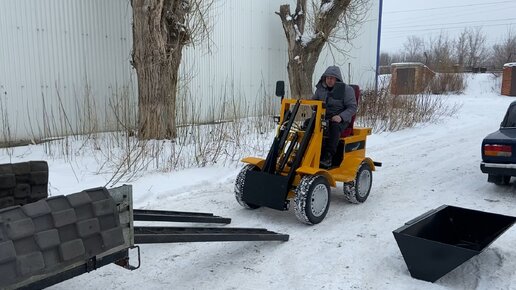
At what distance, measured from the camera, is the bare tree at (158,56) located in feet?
28.5

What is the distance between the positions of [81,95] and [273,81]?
306 inches

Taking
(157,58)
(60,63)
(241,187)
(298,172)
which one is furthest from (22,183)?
(60,63)

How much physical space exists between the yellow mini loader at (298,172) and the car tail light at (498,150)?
6.51 feet

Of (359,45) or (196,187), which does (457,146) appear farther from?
(359,45)

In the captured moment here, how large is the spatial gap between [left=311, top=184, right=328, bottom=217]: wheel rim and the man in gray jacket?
1.74 feet

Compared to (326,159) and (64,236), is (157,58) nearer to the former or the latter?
(326,159)

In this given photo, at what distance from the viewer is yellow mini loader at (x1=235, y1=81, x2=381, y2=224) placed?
4844mm

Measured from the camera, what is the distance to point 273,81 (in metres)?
15.9

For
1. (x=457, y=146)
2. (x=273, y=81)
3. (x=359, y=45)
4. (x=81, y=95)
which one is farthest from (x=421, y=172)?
(x=359, y=45)

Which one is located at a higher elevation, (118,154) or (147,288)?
(118,154)

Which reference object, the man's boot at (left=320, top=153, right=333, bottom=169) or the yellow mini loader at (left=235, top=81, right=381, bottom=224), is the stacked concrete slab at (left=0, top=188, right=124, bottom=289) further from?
the man's boot at (left=320, top=153, right=333, bottom=169)

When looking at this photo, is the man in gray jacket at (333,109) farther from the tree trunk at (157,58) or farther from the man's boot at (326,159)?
the tree trunk at (157,58)

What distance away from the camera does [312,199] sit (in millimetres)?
4863

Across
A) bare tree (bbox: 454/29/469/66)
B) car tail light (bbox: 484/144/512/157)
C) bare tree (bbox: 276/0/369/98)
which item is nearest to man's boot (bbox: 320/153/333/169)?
car tail light (bbox: 484/144/512/157)
